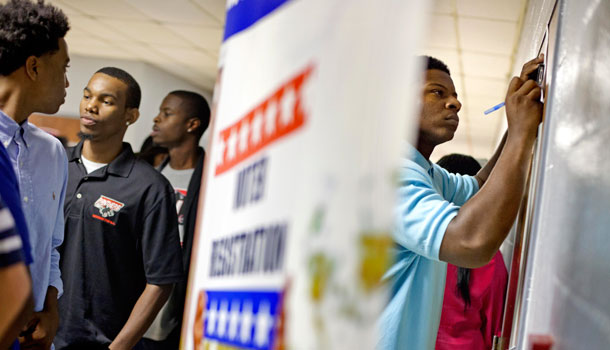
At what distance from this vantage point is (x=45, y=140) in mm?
1367

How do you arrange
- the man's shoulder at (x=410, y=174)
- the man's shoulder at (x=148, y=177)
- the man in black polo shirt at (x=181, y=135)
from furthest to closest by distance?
the man in black polo shirt at (x=181, y=135)
the man's shoulder at (x=148, y=177)
the man's shoulder at (x=410, y=174)

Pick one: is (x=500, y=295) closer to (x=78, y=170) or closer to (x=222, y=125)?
(x=78, y=170)

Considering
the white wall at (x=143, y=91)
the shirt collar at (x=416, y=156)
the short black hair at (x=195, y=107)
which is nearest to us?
the shirt collar at (x=416, y=156)

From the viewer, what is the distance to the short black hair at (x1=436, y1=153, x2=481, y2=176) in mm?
2046

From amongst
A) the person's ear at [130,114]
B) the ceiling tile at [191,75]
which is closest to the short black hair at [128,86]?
the person's ear at [130,114]

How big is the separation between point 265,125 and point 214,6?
15.6 feet

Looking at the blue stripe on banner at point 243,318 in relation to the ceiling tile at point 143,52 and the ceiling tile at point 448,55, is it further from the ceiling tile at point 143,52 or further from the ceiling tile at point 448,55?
the ceiling tile at point 143,52

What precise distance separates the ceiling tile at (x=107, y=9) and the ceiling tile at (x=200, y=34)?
0.35 metres

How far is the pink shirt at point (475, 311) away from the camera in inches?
78.7

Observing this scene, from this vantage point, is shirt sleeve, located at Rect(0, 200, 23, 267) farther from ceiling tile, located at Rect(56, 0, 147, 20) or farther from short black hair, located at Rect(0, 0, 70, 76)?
ceiling tile, located at Rect(56, 0, 147, 20)

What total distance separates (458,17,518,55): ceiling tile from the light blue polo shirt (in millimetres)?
3321

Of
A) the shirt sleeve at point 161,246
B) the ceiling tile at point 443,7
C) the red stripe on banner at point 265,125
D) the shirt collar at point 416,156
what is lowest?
the shirt sleeve at point 161,246

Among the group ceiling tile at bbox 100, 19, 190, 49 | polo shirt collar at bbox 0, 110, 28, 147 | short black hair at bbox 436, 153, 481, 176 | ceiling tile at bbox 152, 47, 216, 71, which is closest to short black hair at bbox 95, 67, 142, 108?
polo shirt collar at bbox 0, 110, 28, 147

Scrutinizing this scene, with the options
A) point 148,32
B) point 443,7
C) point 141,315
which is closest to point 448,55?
point 443,7
